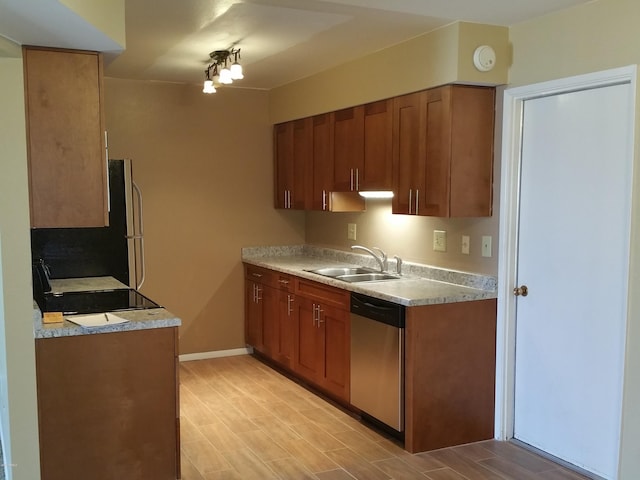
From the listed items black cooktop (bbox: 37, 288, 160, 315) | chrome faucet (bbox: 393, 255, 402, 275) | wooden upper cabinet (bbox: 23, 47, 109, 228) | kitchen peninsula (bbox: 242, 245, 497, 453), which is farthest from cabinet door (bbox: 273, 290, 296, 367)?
wooden upper cabinet (bbox: 23, 47, 109, 228)

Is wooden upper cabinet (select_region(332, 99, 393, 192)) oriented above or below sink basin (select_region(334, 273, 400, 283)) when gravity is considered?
above

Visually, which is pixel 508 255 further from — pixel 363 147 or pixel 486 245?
pixel 363 147

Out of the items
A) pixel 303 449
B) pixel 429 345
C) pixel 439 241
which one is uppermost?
pixel 439 241

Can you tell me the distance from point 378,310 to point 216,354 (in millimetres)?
2381

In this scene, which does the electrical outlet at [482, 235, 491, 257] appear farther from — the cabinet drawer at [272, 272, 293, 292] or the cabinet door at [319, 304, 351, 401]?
the cabinet drawer at [272, 272, 293, 292]

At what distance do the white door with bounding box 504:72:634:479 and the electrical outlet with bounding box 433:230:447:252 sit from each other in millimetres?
545

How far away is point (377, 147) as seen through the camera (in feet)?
13.7

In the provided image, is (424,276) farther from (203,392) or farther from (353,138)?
(203,392)

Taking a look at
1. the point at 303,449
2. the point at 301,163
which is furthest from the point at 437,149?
the point at 303,449

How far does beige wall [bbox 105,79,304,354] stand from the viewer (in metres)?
5.19

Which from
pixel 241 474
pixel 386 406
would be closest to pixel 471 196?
pixel 386 406

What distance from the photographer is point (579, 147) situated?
3.23m

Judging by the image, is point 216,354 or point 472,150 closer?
point 472,150

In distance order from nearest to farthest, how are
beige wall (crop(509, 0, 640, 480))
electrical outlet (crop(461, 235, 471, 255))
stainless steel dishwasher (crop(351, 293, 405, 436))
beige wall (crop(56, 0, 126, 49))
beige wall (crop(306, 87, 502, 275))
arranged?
1. beige wall (crop(56, 0, 126, 49))
2. beige wall (crop(509, 0, 640, 480))
3. stainless steel dishwasher (crop(351, 293, 405, 436))
4. beige wall (crop(306, 87, 502, 275))
5. electrical outlet (crop(461, 235, 471, 255))
